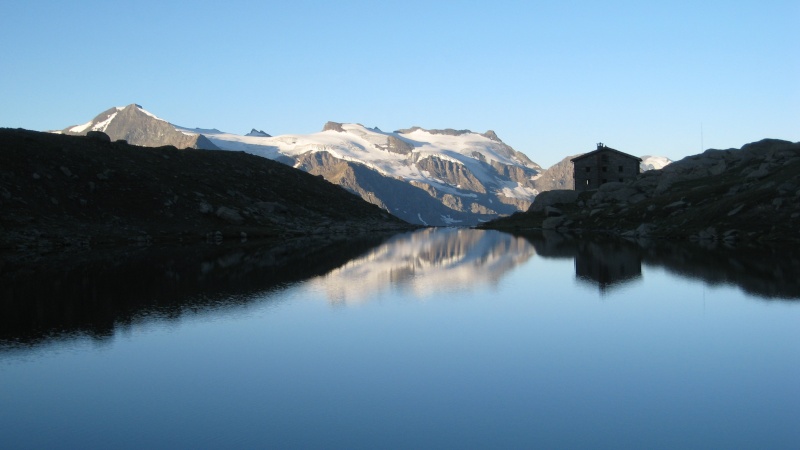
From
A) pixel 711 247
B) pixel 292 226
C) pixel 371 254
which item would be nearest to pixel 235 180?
pixel 292 226

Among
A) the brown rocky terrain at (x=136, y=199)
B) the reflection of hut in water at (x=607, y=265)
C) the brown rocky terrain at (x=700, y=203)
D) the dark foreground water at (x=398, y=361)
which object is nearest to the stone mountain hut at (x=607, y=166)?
the brown rocky terrain at (x=700, y=203)

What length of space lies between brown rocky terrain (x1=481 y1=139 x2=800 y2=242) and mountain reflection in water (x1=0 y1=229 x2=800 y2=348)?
9095 millimetres

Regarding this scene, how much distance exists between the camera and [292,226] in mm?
130875

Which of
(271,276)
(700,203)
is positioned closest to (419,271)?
(271,276)

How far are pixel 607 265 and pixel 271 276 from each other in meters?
→ 31.9

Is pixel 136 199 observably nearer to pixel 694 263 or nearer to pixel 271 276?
pixel 271 276

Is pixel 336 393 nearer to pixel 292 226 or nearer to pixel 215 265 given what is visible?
pixel 215 265

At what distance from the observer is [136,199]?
109625mm

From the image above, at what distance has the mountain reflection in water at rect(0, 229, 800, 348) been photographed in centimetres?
4131

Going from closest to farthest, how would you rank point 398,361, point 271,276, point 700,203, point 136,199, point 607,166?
point 398,361
point 271,276
point 136,199
point 700,203
point 607,166

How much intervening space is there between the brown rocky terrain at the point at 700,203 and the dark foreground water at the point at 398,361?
31703 millimetres

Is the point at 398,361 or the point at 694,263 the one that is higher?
the point at 694,263

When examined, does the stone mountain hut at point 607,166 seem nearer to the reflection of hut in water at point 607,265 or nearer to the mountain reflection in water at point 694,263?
the mountain reflection in water at point 694,263

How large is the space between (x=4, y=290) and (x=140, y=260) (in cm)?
2322
